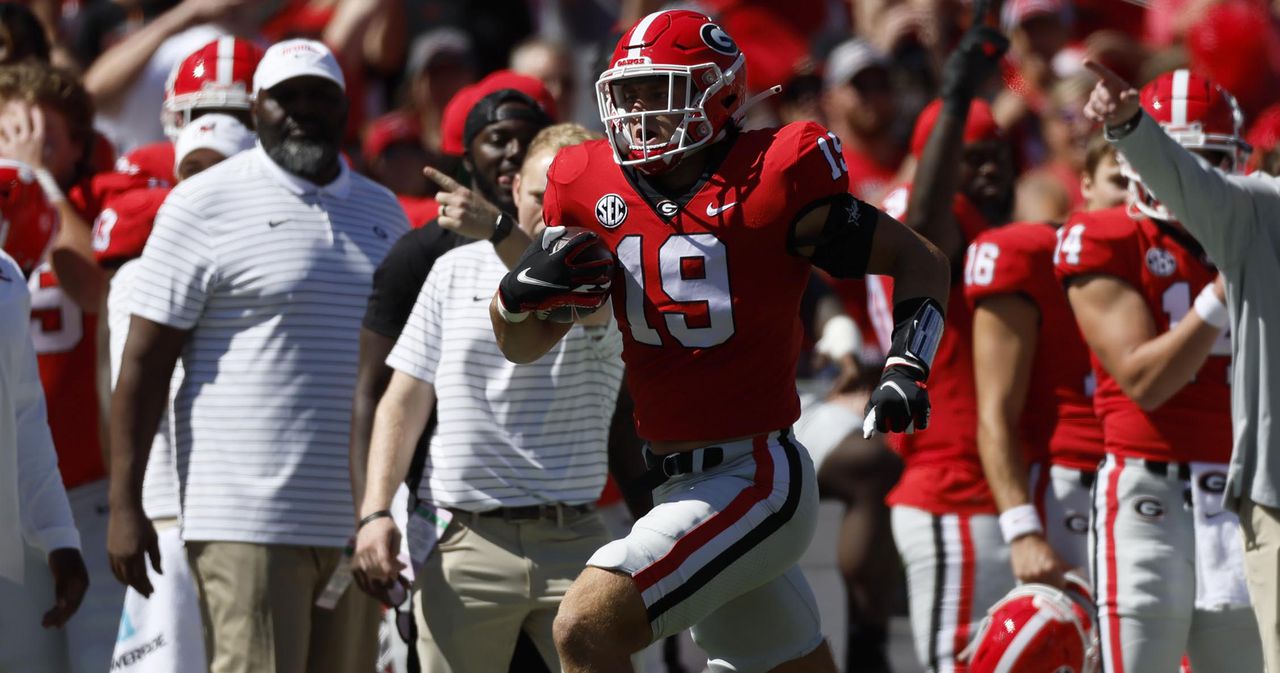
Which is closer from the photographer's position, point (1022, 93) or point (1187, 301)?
point (1187, 301)

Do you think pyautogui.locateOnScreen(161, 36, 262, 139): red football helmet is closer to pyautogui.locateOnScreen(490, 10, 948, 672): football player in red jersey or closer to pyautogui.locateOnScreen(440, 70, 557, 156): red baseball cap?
pyautogui.locateOnScreen(440, 70, 557, 156): red baseball cap

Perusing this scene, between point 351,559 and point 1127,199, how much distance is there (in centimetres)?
250

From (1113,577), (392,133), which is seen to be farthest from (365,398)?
(392,133)

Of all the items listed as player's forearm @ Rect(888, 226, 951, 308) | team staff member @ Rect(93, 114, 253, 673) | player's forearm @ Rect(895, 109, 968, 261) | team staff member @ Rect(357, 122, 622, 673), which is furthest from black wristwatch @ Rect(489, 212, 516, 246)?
player's forearm @ Rect(895, 109, 968, 261)

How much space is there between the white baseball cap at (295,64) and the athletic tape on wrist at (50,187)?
1061 mm

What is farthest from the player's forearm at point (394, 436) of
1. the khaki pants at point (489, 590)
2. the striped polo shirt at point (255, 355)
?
the striped polo shirt at point (255, 355)

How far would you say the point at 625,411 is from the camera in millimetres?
5266

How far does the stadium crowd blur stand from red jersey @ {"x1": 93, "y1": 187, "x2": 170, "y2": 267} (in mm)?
44

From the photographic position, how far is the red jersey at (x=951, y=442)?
605 centimetres

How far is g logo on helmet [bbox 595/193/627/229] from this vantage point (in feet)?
13.3

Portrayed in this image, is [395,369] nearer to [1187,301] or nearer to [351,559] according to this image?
[351,559]

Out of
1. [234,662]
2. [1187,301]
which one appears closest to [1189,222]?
[1187,301]

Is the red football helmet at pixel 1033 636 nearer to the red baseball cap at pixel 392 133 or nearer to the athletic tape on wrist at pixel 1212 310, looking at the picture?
the athletic tape on wrist at pixel 1212 310

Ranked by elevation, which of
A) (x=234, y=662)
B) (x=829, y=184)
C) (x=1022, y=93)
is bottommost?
(x=234, y=662)
